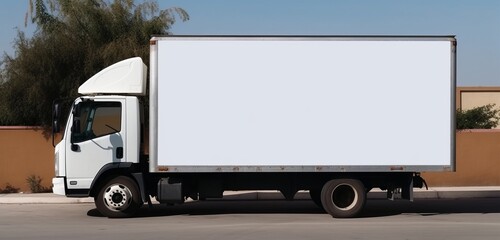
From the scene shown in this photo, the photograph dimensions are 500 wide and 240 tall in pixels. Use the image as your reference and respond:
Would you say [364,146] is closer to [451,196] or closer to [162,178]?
[162,178]

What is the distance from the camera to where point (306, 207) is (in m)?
17.5

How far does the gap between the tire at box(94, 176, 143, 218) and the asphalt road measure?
277 mm

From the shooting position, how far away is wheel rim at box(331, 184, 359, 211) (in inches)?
591

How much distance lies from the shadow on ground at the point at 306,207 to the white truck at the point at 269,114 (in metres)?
1.56

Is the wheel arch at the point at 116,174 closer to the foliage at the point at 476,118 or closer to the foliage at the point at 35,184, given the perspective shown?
the foliage at the point at 35,184

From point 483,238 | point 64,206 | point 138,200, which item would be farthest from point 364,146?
point 64,206

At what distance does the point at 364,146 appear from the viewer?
1466 centimetres

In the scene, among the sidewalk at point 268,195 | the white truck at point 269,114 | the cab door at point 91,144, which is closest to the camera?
the white truck at point 269,114

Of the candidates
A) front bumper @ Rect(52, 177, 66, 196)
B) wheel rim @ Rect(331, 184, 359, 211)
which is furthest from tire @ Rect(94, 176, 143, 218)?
wheel rim @ Rect(331, 184, 359, 211)

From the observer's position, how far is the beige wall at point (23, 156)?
21297 mm

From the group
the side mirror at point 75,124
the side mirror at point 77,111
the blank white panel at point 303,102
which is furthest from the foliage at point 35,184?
the blank white panel at point 303,102

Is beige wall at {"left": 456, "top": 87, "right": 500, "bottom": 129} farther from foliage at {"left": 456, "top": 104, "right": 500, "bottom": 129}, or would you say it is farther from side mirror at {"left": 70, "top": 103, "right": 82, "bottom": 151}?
side mirror at {"left": 70, "top": 103, "right": 82, "bottom": 151}

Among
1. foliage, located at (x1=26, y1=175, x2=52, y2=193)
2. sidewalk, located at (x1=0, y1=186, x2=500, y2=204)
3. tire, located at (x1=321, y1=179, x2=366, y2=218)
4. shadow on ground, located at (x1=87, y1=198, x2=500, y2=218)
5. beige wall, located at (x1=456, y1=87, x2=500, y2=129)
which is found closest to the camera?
tire, located at (x1=321, y1=179, x2=366, y2=218)

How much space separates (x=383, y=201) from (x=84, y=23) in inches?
427
